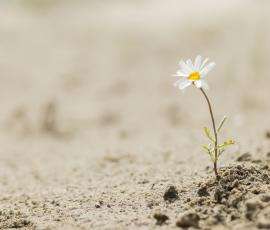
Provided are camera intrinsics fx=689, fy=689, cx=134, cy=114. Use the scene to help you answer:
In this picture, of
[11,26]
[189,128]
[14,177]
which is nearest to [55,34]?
[11,26]

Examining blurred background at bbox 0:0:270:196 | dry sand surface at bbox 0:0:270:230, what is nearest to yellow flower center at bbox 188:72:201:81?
dry sand surface at bbox 0:0:270:230

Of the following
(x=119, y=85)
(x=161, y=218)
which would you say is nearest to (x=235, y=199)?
(x=161, y=218)

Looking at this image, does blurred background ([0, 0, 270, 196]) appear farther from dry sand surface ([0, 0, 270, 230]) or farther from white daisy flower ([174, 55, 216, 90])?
white daisy flower ([174, 55, 216, 90])

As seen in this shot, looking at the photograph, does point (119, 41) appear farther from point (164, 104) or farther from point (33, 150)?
point (33, 150)

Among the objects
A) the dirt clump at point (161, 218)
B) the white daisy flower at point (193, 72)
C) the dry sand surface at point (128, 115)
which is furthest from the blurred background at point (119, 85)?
the dirt clump at point (161, 218)

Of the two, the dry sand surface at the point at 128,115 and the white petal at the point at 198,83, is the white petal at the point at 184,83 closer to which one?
the white petal at the point at 198,83

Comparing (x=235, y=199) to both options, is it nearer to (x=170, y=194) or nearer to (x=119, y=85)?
(x=170, y=194)

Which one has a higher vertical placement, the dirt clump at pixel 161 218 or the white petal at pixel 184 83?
the white petal at pixel 184 83
